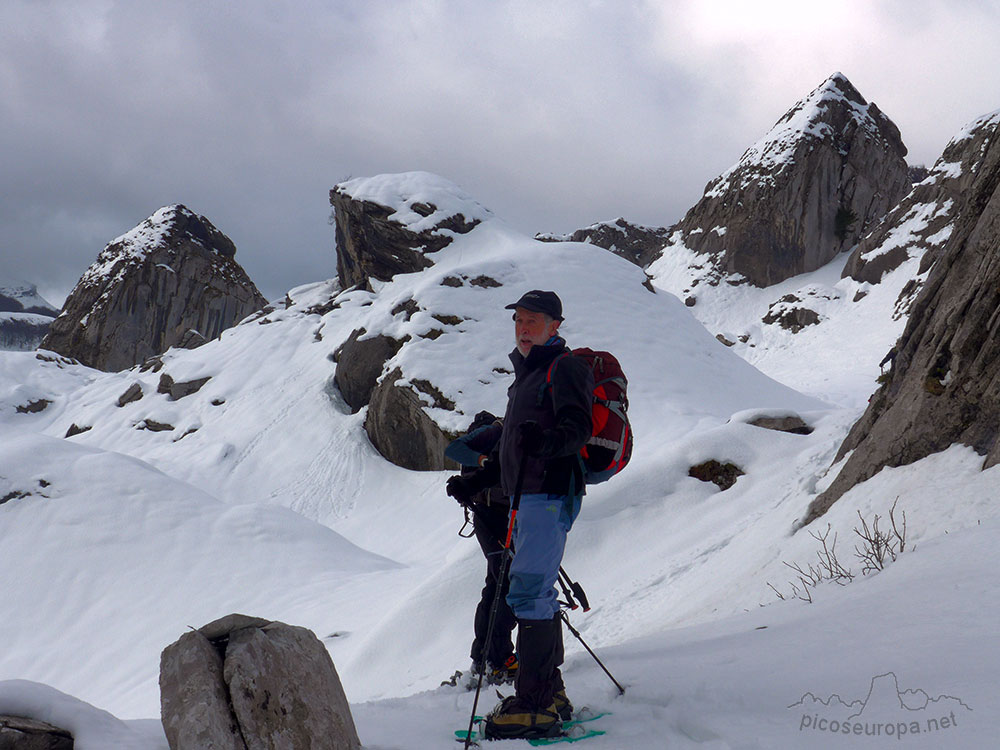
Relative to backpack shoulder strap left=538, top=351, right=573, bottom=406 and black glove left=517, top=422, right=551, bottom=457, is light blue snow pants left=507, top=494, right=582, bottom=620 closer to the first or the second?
black glove left=517, top=422, right=551, bottom=457

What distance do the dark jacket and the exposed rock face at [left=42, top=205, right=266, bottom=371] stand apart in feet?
163

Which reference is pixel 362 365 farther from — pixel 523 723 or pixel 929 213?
pixel 929 213

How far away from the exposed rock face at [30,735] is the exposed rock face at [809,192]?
4151cm

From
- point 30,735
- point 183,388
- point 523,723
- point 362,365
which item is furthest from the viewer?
point 183,388

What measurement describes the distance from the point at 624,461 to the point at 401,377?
14.2m

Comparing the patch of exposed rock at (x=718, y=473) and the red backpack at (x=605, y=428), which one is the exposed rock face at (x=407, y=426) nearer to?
the patch of exposed rock at (x=718, y=473)

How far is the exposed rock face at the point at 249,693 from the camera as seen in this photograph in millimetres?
2084

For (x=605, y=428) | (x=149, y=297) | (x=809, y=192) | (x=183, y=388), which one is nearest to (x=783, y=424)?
(x=605, y=428)

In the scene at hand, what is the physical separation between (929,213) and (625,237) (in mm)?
36610

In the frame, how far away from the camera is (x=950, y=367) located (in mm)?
5066

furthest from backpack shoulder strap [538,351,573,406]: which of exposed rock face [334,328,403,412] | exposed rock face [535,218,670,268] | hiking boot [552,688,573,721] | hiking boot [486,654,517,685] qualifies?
exposed rock face [535,218,670,268]

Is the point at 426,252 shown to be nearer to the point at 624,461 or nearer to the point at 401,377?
the point at 401,377

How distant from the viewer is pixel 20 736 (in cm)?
199

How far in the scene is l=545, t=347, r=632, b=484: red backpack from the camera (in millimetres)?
2852
